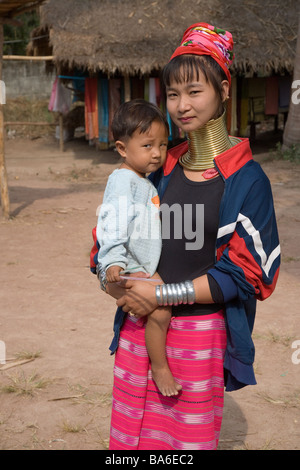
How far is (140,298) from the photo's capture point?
1.80 metres

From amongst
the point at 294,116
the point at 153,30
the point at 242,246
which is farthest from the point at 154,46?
the point at 242,246

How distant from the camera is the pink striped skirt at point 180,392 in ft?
6.24

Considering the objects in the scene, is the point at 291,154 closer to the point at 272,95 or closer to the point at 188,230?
the point at 272,95

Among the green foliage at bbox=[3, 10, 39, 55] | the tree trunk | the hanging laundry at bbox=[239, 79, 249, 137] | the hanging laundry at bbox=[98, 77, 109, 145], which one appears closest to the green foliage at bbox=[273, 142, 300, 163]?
the tree trunk

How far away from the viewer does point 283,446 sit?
115 inches

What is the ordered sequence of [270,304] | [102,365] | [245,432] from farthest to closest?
1. [270,304]
2. [102,365]
3. [245,432]

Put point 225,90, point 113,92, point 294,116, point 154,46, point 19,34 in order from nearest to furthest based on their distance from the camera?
point 225,90 < point 294,116 < point 154,46 < point 113,92 < point 19,34

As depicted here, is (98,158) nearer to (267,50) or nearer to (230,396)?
(267,50)

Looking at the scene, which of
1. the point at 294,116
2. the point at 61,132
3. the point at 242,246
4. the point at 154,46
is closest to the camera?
the point at 242,246

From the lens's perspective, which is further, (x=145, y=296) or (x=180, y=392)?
(x=180, y=392)

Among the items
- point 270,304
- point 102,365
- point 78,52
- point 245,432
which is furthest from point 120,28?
point 245,432

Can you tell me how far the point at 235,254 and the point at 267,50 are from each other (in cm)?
1182

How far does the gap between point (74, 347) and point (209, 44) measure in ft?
9.16

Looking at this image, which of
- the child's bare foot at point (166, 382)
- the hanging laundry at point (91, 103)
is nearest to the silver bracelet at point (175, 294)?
the child's bare foot at point (166, 382)
